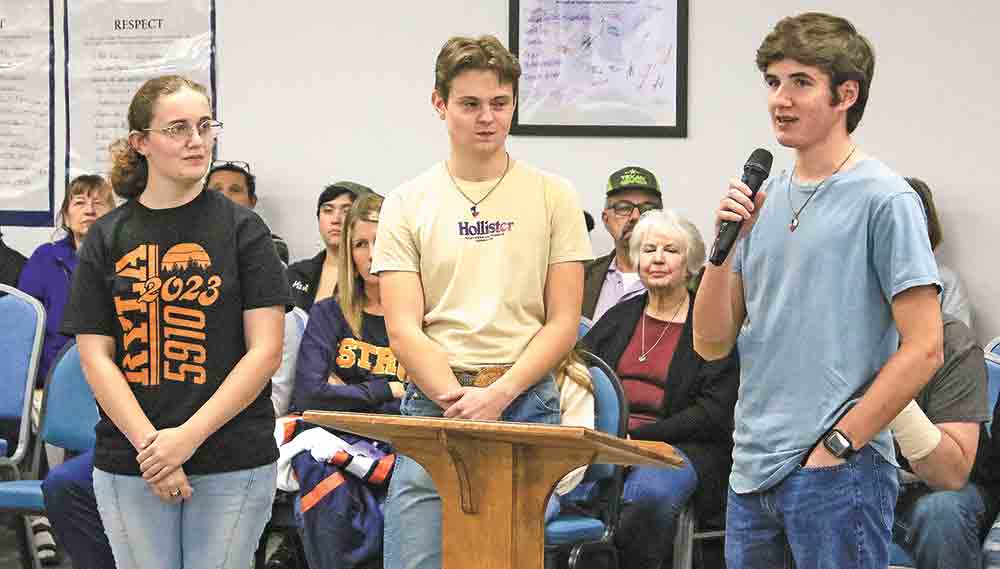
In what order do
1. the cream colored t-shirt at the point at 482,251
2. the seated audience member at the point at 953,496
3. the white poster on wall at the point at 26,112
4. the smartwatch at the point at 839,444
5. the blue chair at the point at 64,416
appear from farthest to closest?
1. the white poster on wall at the point at 26,112
2. the blue chair at the point at 64,416
3. the seated audience member at the point at 953,496
4. the cream colored t-shirt at the point at 482,251
5. the smartwatch at the point at 839,444

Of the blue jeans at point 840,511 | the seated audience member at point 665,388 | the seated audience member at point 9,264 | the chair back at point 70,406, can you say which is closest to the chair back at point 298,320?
the chair back at point 70,406

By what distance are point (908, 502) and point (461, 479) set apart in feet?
5.83

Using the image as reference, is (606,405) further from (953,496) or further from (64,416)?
(64,416)

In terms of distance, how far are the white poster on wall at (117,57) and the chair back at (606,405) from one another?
2.81 meters

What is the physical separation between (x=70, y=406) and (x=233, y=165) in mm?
1702

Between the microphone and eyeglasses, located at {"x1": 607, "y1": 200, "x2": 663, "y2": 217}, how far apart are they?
2.56 metres

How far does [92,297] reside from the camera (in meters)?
2.43

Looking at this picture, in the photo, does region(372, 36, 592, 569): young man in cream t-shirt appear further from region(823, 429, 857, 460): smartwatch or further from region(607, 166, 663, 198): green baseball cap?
region(607, 166, 663, 198): green baseball cap

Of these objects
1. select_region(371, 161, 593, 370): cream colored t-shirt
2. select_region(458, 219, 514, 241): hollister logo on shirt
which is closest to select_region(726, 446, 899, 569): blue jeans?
select_region(371, 161, 593, 370): cream colored t-shirt

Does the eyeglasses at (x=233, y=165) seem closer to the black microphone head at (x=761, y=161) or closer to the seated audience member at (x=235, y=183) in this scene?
the seated audience member at (x=235, y=183)

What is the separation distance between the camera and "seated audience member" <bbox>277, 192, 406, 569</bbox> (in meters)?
3.51

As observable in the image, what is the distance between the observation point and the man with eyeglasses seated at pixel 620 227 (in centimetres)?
468

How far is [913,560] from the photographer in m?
3.24

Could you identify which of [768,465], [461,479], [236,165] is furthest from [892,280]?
[236,165]
